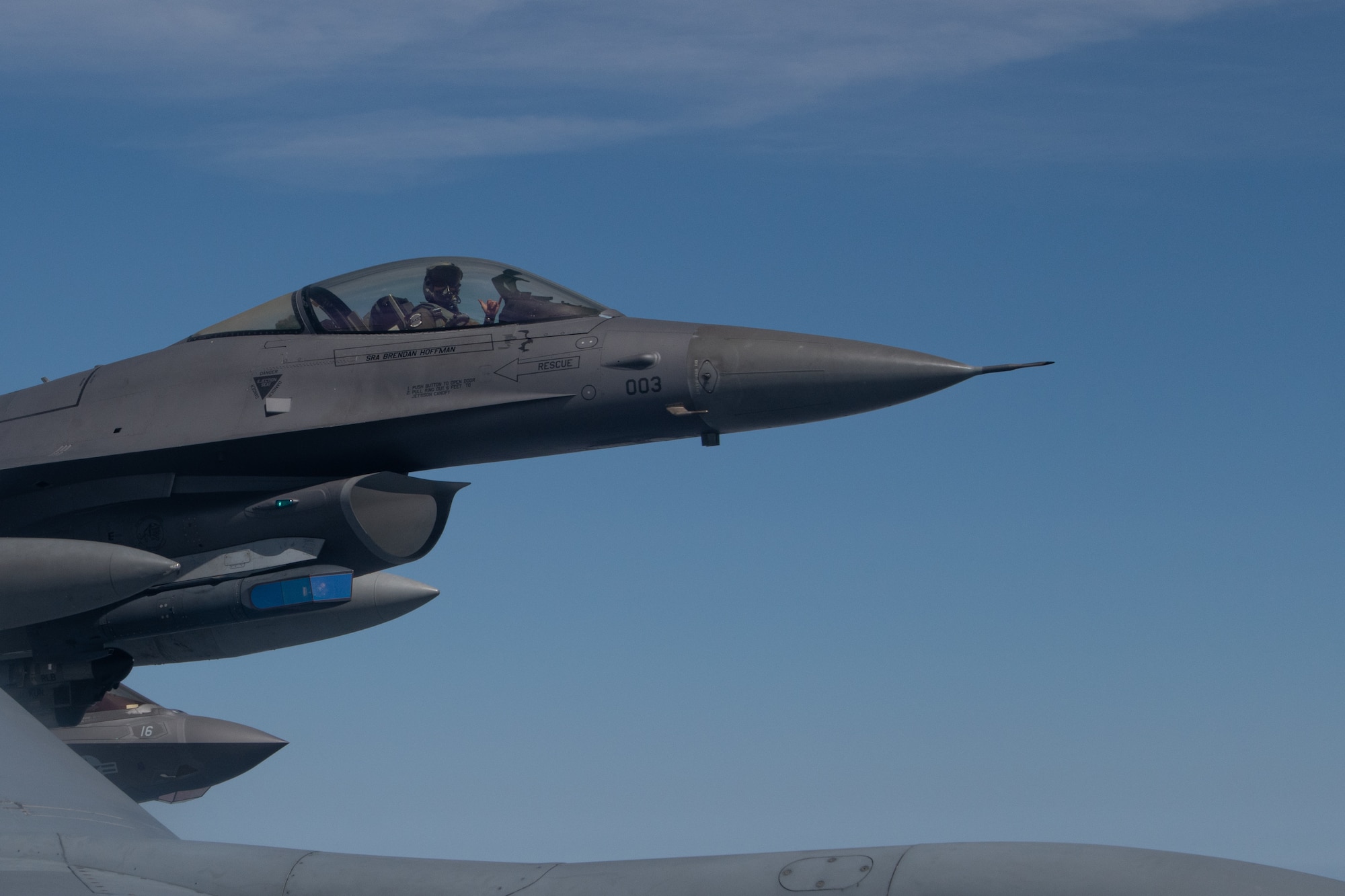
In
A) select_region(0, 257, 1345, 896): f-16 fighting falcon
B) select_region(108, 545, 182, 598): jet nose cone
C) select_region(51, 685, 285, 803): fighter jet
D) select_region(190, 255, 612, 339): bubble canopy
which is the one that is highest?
select_region(190, 255, 612, 339): bubble canopy

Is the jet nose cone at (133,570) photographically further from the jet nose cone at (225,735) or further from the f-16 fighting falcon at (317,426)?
the jet nose cone at (225,735)

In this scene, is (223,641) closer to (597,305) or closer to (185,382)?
(185,382)

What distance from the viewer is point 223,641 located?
44.3 feet

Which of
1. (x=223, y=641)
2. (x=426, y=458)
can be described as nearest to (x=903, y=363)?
(x=426, y=458)

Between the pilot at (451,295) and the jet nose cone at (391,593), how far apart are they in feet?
11.5

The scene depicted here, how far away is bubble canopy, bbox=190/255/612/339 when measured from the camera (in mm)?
11531

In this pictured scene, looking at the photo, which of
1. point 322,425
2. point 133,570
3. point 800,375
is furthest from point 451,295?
point 133,570

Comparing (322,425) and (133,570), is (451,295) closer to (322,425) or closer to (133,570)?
(322,425)

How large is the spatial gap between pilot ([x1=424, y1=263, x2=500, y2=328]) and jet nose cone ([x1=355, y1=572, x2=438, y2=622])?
3.49 m

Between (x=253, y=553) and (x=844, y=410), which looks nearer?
(x=844, y=410)

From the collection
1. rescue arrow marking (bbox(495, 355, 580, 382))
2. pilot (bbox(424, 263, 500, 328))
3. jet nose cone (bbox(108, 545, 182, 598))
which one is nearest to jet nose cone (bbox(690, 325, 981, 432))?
rescue arrow marking (bbox(495, 355, 580, 382))

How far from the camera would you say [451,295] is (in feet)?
38.2

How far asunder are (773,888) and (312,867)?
208 cm

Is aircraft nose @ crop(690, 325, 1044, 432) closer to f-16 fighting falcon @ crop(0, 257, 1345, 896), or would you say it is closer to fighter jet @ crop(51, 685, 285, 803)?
f-16 fighting falcon @ crop(0, 257, 1345, 896)
